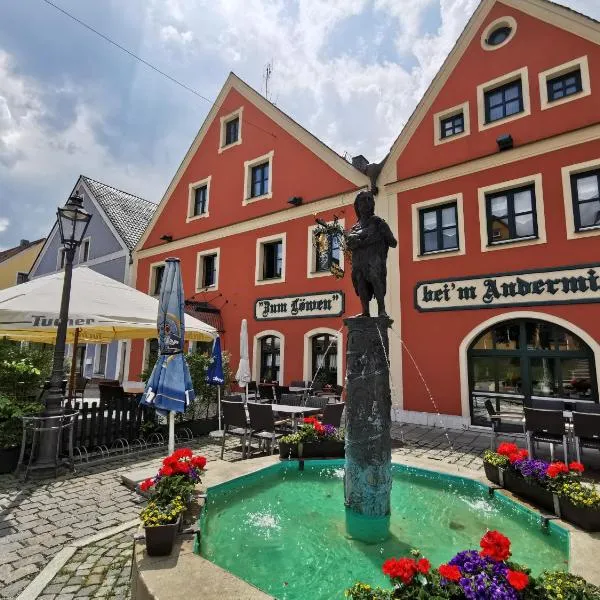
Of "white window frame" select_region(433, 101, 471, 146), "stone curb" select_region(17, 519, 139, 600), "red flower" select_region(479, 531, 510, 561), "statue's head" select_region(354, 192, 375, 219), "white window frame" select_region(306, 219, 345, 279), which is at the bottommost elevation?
"stone curb" select_region(17, 519, 139, 600)

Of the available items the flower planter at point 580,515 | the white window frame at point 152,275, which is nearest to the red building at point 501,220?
the flower planter at point 580,515

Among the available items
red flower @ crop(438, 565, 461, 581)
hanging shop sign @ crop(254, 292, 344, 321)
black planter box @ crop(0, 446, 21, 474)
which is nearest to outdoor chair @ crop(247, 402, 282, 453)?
black planter box @ crop(0, 446, 21, 474)

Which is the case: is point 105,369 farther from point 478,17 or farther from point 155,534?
point 478,17

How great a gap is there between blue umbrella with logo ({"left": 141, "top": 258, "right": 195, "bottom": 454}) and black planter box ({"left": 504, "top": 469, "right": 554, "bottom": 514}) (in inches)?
172

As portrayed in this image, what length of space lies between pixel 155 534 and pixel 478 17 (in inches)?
573

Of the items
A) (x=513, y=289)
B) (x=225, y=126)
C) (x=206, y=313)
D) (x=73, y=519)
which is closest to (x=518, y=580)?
(x=73, y=519)

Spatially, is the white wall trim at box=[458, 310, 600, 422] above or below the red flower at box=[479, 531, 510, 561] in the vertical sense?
above

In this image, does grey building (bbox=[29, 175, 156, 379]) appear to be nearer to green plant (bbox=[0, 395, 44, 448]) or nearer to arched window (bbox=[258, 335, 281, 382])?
arched window (bbox=[258, 335, 281, 382])

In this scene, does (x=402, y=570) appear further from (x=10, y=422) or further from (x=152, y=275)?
(x=152, y=275)

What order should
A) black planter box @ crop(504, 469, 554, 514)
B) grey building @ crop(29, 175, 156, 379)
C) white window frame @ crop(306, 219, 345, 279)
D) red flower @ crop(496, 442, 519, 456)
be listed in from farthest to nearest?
1. grey building @ crop(29, 175, 156, 379)
2. white window frame @ crop(306, 219, 345, 279)
3. red flower @ crop(496, 442, 519, 456)
4. black planter box @ crop(504, 469, 554, 514)

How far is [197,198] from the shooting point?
701 inches

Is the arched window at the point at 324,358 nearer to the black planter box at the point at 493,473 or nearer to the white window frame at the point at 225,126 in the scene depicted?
the black planter box at the point at 493,473

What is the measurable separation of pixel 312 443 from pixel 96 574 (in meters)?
3.24

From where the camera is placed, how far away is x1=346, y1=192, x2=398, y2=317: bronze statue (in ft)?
16.1
